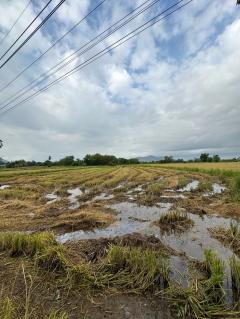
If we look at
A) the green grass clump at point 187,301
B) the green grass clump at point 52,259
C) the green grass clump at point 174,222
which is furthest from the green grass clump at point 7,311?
the green grass clump at point 174,222

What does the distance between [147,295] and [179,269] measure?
1.16 m

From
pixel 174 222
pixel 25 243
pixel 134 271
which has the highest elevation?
pixel 25 243

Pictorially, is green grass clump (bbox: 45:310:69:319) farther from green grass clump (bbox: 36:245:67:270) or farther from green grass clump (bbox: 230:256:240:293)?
green grass clump (bbox: 230:256:240:293)

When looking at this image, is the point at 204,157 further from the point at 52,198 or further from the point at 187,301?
the point at 187,301

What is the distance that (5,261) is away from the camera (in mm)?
5098

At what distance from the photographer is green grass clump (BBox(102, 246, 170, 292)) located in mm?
4086

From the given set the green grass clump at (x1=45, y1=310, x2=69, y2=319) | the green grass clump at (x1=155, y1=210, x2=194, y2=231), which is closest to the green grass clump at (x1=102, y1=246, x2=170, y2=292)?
the green grass clump at (x1=45, y1=310, x2=69, y2=319)

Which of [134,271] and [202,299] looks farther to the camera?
[134,271]

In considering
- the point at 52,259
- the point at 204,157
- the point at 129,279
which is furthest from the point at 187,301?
the point at 204,157

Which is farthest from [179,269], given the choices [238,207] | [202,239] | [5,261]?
[238,207]

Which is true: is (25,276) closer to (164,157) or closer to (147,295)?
(147,295)

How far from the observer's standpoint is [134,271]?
14.3 feet

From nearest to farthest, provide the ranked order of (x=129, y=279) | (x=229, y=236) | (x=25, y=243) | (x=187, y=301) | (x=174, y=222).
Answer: (x=187, y=301) < (x=129, y=279) < (x=25, y=243) < (x=229, y=236) < (x=174, y=222)

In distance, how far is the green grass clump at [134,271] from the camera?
4.09 meters
